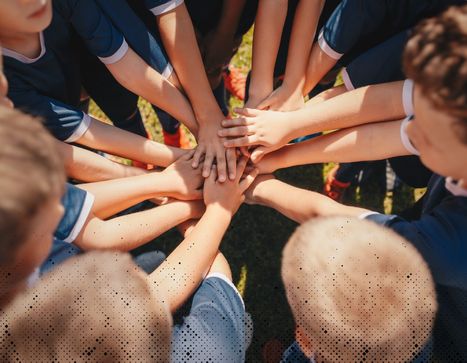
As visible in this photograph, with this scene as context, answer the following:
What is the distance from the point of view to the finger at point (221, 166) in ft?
5.65

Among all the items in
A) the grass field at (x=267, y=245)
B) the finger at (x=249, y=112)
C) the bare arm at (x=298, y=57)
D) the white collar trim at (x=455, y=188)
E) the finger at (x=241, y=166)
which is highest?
the bare arm at (x=298, y=57)

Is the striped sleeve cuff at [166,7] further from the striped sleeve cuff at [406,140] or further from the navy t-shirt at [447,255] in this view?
the navy t-shirt at [447,255]

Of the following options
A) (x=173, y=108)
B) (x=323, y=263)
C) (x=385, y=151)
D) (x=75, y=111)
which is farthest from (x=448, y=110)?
(x=75, y=111)

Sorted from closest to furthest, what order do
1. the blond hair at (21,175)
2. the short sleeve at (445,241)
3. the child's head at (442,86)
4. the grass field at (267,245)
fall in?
the blond hair at (21,175) → the child's head at (442,86) → the short sleeve at (445,241) → the grass field at (267,245)

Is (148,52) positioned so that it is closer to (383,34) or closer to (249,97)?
(249,97)

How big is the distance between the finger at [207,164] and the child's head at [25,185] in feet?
2.51

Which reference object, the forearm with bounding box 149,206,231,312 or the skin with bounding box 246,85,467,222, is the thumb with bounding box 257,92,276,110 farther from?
the forearm with bounding box 149,206,231,312

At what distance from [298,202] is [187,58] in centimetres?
77

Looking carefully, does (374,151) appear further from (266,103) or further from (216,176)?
(216,176)

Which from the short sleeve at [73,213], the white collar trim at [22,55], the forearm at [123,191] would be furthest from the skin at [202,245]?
the white collar trim at [22,55]

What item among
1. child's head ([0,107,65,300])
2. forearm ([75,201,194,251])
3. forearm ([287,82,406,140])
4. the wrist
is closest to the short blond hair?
child's head ([0,107,65,300])

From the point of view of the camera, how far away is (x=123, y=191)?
1.63m

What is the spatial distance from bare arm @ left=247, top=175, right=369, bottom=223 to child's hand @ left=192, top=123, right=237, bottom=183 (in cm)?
17

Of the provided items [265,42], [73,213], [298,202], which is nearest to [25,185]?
[73,213]
